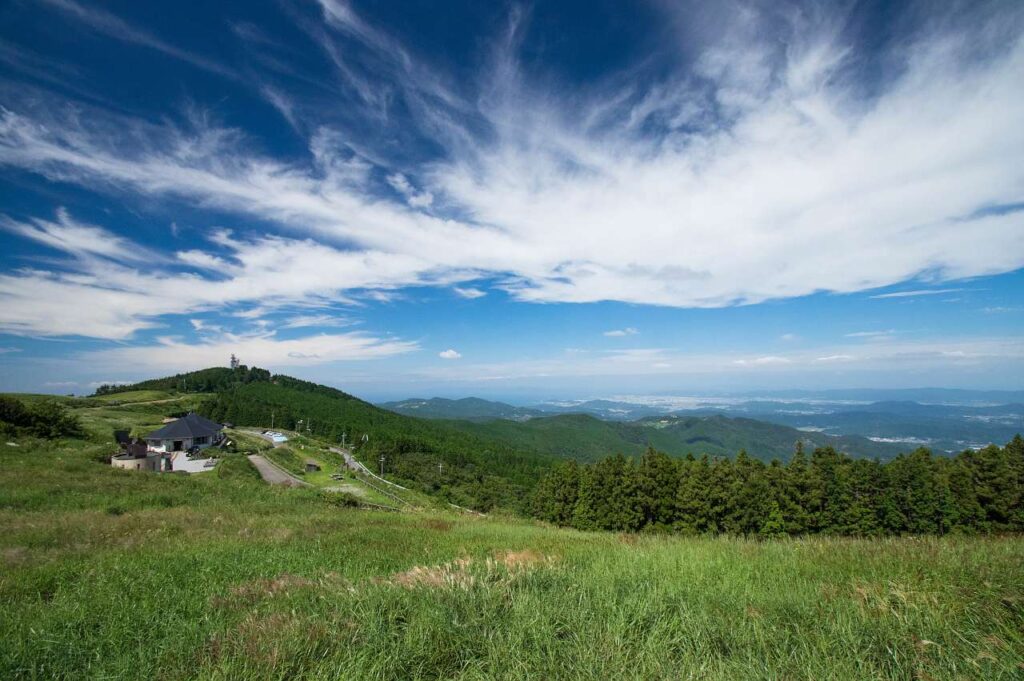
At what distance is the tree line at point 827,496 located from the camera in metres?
32.8

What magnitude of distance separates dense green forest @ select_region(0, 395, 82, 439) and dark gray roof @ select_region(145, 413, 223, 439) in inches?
782

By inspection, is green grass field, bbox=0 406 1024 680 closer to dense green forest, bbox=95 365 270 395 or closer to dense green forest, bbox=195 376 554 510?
dense green forest, bbox=195 376 554 510

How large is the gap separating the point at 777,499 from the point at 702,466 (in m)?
5.92

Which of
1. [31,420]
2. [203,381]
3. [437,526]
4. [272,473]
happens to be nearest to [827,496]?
[437,526]

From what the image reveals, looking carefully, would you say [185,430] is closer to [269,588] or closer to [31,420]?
[31,420]

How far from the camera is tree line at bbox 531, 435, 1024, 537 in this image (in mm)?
32781

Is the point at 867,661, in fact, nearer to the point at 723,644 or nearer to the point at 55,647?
the point at 723,644

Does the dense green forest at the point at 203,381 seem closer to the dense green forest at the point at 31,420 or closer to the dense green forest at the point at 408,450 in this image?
the dense green forest at the point at 408,450

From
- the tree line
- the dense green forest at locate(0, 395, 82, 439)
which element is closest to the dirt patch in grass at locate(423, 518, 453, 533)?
the tree line

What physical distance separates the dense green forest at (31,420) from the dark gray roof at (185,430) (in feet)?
65.2

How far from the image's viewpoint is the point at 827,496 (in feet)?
118

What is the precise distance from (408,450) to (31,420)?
2965 inches

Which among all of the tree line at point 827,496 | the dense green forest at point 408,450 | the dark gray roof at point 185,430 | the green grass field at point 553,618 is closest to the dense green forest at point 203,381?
the dense green forest at point 408,450

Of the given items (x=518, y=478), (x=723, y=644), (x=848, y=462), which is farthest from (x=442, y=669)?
(x=518, y=478)
